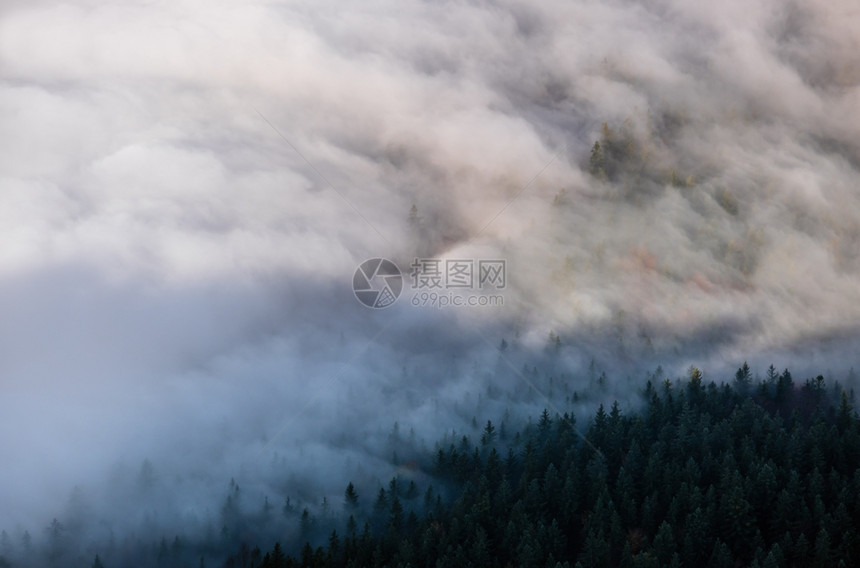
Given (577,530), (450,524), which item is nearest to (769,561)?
(577,530)

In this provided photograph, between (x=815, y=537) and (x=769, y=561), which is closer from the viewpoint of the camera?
(x=769, y=561)

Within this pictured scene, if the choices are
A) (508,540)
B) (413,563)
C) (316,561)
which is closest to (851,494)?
(508,540)

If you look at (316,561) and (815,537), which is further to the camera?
(316,561)

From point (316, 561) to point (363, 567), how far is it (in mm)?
9353

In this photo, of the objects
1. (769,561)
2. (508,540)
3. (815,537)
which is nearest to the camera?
(769,561)

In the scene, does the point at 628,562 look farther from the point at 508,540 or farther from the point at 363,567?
the point at 363,567

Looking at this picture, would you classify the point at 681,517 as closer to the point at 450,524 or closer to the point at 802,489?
the point at 802,489

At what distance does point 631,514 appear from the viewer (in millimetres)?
195750

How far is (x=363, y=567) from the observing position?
19212cm

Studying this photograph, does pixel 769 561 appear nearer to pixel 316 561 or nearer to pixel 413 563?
pixel 413 563

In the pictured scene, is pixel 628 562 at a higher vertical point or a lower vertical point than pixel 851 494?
lower

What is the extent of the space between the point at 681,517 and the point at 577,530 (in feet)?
62.4

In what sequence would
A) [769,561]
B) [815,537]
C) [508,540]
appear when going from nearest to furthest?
1. [769,561]
2. [815,537]
3. [508,540]

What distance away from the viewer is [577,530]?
19925 centimetres
